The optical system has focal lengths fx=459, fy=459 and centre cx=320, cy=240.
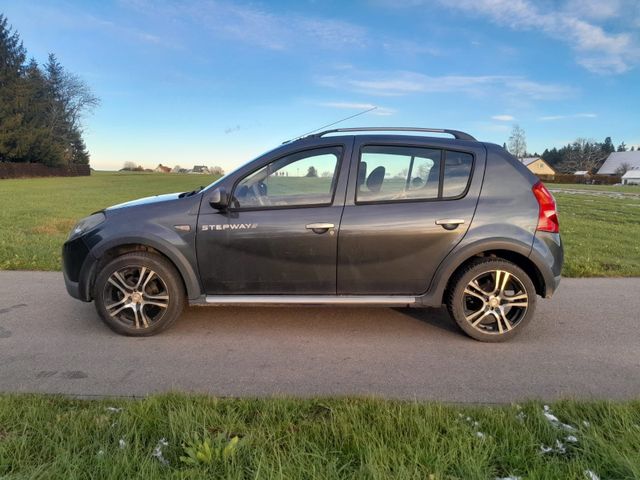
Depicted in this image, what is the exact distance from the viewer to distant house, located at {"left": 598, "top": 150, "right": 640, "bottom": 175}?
334ft

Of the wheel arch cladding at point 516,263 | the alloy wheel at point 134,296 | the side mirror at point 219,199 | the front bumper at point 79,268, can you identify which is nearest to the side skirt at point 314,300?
the alloy wheel at point 134,296

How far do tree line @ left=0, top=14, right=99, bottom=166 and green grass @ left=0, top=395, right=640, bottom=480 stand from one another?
2389 inches

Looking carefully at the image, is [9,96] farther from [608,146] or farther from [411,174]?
[608,146]

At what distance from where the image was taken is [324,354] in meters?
3.87

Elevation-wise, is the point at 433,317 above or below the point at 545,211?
below

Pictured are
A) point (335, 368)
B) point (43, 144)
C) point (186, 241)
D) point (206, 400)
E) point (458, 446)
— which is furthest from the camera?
point (43, 144)

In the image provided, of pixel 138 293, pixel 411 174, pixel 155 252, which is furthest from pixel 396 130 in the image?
pixel 138 293

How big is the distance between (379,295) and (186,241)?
5.93 feet

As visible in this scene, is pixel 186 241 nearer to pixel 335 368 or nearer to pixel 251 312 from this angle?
pixel 251 312

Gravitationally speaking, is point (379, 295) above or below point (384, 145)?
below

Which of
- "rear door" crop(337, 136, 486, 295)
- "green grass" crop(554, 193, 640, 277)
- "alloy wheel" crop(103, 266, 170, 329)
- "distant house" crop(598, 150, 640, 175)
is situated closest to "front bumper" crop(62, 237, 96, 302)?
"alloy wheel" crop(103, 266, 170, 329)

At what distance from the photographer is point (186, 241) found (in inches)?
161

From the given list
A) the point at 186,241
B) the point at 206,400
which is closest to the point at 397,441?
the point at 206,400

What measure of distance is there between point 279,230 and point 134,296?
147 cm
